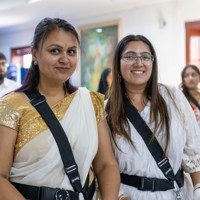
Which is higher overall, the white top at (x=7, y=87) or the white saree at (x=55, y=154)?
the white top at (x=7, y=87)

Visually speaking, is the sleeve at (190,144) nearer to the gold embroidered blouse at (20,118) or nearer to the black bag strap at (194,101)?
the gold embroidered blouse at (20,118)

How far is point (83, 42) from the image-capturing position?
8.48 metres

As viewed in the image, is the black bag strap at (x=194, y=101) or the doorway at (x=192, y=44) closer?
the black bag strap at (x=194, y=101)

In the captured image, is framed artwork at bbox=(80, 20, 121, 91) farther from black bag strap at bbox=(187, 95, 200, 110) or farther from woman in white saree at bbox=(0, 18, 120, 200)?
woman in white saree at bbox=(0, 18, 120, 200)

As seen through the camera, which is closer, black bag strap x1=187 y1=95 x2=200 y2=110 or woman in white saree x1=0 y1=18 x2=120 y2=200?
woman in white saree x1=0 y1=18 x2=120 y2=200

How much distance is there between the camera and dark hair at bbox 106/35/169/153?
6.72 feet

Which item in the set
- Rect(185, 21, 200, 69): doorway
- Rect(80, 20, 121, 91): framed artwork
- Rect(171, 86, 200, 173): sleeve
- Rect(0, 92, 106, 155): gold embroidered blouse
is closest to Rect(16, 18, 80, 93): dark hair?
Rect(0, 92, 106, 155): gold embroidered blouse

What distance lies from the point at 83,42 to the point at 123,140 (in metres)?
6.67

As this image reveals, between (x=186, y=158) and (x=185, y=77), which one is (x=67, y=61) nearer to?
(x=186, y=158)

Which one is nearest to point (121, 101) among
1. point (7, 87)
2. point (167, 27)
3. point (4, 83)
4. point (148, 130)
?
point (148, 130)

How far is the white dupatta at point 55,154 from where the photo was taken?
1585mm

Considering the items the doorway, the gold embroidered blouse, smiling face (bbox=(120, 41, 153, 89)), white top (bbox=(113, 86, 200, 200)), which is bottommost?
white top (bbox=(113, 86, 200, 200))

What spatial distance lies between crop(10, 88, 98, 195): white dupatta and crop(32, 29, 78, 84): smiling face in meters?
0.17

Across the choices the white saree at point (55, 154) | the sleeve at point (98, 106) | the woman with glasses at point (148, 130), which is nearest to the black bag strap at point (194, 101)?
the woman with glasses at point (148, 130)
